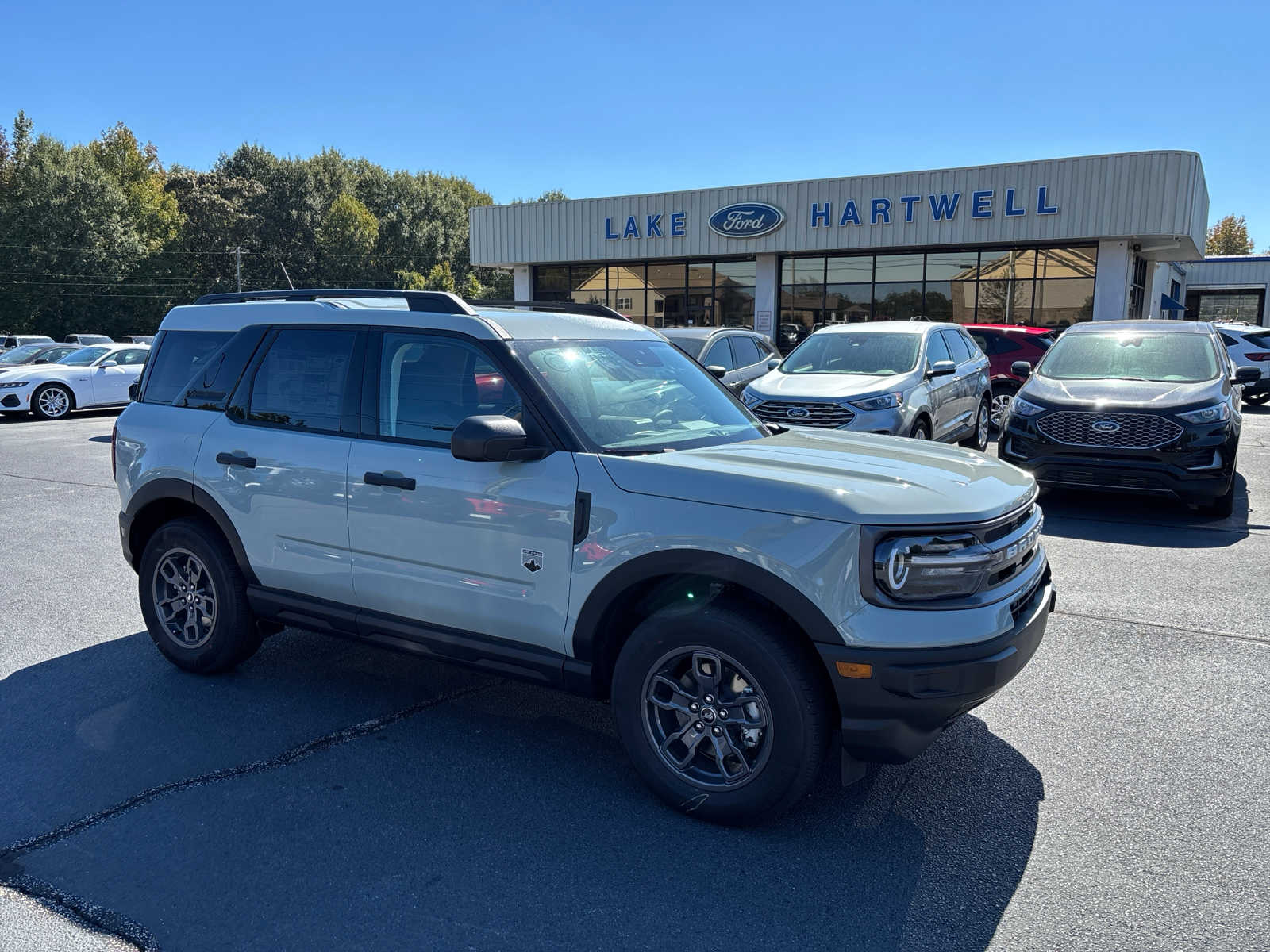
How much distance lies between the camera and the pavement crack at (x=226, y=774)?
3.20 meters

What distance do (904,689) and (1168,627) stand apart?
338 centimetres

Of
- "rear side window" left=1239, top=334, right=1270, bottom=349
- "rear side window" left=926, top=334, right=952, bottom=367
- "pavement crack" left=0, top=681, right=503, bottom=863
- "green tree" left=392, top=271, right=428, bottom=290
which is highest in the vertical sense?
"green tree" left=392, top=271, right=428, bottom=290

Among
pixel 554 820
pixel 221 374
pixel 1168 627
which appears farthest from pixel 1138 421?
pixel 221 374

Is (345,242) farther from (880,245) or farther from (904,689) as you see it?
(904,689)

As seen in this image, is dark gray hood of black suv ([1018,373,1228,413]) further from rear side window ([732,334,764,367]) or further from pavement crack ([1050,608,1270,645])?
rear side window ([732,334,764,367])

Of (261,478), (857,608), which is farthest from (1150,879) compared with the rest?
(261,478)

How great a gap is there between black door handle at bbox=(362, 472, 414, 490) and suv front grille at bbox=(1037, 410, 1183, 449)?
668 cm

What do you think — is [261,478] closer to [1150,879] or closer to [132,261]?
[1150,879]

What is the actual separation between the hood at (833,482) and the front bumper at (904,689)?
44 cm

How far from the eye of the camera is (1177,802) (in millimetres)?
3482

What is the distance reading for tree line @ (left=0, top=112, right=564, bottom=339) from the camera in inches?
2040

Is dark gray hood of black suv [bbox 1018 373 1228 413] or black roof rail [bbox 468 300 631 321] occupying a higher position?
black roof rail [bbox 468 300 631 321]

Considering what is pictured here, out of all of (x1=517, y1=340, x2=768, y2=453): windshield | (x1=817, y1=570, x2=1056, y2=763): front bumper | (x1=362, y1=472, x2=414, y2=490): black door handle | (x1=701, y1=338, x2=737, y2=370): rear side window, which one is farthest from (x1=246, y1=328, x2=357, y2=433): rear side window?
(x1=701, y1=338, x2=737, y2=370): rear side window

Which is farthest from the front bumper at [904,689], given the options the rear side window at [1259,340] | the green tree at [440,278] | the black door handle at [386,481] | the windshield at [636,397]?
the green tree at [440,278]
